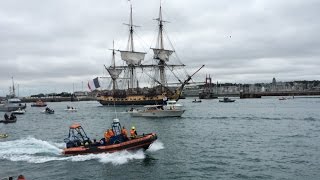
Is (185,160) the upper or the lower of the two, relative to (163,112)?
lower

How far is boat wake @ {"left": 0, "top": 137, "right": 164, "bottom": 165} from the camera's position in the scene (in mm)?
35156

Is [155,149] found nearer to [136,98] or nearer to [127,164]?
[127,164]

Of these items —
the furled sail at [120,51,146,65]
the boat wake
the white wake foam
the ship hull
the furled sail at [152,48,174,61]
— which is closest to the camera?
the boat wake

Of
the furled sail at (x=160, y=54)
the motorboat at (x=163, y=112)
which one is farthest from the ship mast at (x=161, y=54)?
the motorboat at (x=163, y=112)

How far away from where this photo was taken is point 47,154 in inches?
1560

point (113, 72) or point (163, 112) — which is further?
point (113, 72)

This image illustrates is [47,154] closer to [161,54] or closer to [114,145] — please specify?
[114,145]

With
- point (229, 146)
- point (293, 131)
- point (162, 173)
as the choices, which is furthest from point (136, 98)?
point (162, 173)

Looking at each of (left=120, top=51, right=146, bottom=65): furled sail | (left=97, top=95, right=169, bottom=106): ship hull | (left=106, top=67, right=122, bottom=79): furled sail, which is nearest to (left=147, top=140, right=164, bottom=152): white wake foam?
(left=97, top=95, right=169, bottom=106): ship hull

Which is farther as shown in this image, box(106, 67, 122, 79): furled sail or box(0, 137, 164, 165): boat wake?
box(106, 67, 122, 79): furled sail

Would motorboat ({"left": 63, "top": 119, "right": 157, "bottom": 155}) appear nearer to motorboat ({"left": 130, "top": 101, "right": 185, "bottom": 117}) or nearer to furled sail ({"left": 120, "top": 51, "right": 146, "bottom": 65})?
motorboat ({"left": 130, "top": 101, "right": 185, "bottom": 117})

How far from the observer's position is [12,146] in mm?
45250

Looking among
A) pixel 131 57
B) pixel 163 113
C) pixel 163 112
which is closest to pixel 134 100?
pixel 131 57

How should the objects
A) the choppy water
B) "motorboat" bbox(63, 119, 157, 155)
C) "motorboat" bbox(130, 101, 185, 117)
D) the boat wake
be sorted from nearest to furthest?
the choppy water
the boat wake
"motorboat" bbox(63, 119, 157, 155)
"motorboat" bbox(130, 101, 185, 117)
